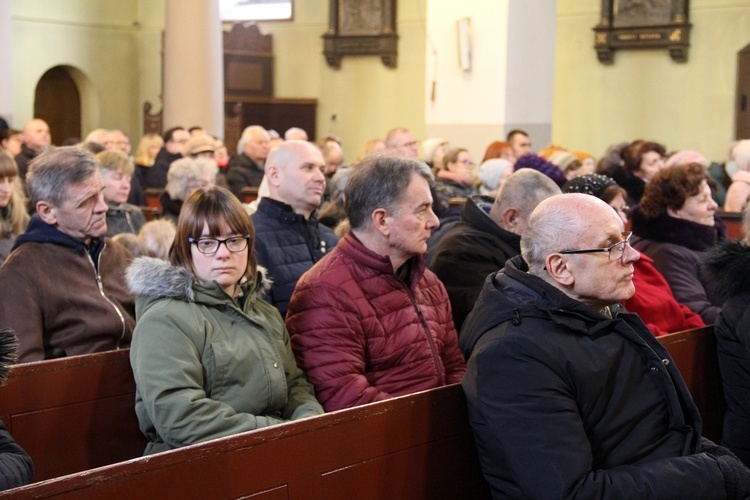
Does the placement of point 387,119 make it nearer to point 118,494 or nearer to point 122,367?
point 122,367

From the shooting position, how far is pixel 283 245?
4078 millimetres

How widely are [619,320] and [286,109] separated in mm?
12767

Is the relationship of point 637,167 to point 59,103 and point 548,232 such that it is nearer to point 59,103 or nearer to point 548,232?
point 548,232

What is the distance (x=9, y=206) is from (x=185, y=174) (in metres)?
1.23

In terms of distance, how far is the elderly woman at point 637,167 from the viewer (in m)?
7.45

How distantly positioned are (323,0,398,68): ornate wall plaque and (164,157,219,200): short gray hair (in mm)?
8776

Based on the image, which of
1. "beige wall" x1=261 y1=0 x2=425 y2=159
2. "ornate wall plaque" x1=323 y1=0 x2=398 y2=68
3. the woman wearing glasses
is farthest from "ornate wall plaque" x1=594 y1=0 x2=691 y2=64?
the woman wearing glasses

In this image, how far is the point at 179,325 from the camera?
2.77m

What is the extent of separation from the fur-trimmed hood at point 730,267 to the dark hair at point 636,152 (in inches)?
164

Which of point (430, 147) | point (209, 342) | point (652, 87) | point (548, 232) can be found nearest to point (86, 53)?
A: point (430, 147)

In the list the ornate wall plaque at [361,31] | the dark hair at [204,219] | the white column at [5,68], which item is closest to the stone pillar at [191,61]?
the white column at [5,68]

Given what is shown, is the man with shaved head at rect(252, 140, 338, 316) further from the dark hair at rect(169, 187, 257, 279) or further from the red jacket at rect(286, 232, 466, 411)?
the dark hair at rect(169, 187, 257, 279)

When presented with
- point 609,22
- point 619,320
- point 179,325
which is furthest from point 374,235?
point 609,22

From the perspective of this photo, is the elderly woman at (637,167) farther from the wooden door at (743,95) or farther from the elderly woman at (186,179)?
the wooden door at (743,95)
